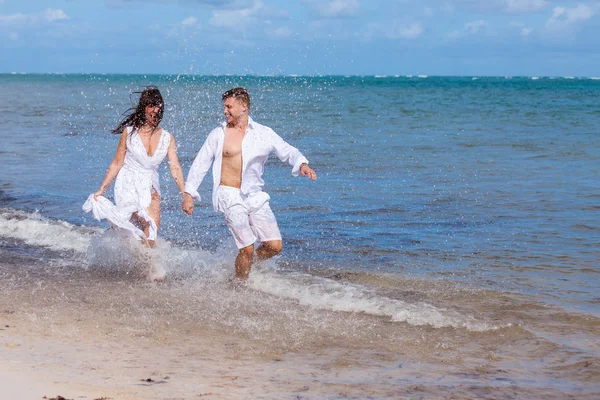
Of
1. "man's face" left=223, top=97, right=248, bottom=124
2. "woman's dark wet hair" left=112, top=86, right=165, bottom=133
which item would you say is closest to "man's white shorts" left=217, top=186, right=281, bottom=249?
"man's face" left=223, top=97, right=248, bottom=124

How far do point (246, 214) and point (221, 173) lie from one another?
44 cm

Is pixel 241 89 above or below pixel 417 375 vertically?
above

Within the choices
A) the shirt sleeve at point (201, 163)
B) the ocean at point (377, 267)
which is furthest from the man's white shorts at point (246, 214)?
the ocean at point (377, 267)

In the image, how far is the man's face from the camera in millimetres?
7082

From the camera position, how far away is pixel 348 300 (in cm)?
710

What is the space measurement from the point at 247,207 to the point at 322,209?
4.91m

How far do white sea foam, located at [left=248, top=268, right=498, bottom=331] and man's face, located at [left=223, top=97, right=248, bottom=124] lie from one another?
5.40ft

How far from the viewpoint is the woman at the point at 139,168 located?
25.0 feet

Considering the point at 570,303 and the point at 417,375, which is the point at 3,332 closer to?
the point at 417,375

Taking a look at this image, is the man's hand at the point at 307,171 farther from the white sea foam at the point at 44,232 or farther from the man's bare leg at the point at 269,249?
the white sea foam at the point at 44,232

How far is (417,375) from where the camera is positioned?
17.1 ft

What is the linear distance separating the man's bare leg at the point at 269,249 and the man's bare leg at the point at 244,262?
0.45 ft

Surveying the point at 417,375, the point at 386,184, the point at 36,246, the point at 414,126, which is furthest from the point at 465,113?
the point at 417,375

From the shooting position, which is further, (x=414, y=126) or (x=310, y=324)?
(x=414, y=126)
